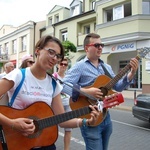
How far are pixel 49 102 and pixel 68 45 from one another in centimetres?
1850

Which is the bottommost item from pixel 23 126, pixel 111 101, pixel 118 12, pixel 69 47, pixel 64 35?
pixel 23 126

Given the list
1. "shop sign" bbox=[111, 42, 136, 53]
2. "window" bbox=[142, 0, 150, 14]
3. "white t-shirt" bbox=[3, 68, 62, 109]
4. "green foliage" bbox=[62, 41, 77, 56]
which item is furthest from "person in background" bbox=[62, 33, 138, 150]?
"green foliage" bbox=[62, 41, 77, 56]

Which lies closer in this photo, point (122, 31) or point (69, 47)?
point (122, 31)

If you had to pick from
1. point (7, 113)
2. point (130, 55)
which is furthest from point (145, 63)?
point (7, 113)

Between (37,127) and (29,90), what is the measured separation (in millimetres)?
333

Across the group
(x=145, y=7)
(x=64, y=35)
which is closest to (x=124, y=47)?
(x=145, y=7)

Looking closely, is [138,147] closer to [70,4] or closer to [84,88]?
[84,88]

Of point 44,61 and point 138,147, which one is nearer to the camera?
point 44,61

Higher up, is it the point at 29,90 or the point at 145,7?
the point at 145,7

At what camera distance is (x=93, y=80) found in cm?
281

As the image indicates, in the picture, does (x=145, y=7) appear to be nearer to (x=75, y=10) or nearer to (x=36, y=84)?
A: (x=75, y=10)

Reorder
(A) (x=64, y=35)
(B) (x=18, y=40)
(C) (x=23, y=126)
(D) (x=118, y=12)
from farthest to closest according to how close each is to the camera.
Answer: (B) (x=18, y=40) → (A) (x=64, y=35) → (D) (x=118, y=12) → (C) (x=23, y=126)

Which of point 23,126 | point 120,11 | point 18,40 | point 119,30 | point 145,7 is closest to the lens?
point 23,126

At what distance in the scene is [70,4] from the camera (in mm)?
25688
